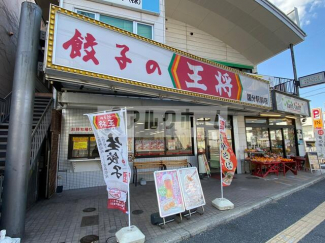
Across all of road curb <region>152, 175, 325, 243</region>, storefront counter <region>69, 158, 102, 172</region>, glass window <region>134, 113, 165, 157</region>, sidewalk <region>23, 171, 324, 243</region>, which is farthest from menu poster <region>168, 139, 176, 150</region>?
road curb <region>152, 175, 325, 243</region>

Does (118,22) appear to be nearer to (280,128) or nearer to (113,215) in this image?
(113,215)

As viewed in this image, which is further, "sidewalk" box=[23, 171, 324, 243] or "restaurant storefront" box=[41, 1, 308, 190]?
"restaurant storefront" box=[41, 1, 308, 190]

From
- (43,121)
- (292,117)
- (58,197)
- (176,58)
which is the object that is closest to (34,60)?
(43,121)

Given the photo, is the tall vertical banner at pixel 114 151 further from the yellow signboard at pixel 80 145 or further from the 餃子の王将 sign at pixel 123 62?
the yellow signboard at pixel 80 145

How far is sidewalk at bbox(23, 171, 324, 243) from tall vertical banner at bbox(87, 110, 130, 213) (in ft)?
2.78

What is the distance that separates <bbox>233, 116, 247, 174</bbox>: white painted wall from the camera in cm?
1003

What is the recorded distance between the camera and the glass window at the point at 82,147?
22.7ft

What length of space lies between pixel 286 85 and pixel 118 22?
10816 millimetres

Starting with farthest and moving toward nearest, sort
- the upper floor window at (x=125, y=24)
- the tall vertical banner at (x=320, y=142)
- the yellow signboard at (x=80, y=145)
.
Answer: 1. the tall vertical banner at (x=320, y=142)
2. the yellow signboard at (x=80, y=145)
3. the upper floor window at (x=125, y=24)

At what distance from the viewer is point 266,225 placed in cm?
409

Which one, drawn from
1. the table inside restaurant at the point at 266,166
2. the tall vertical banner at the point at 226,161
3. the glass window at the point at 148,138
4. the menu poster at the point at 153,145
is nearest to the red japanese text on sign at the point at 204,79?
the tall vertical banner at the point at 226,161

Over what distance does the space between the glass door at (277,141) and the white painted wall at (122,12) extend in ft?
30.5

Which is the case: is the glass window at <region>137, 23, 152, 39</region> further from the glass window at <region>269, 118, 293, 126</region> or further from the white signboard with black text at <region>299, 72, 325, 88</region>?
the white signboard with black text at <region>299, 72, 325, 88</region>

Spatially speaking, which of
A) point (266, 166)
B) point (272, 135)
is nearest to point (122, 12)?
point (266, 166)
